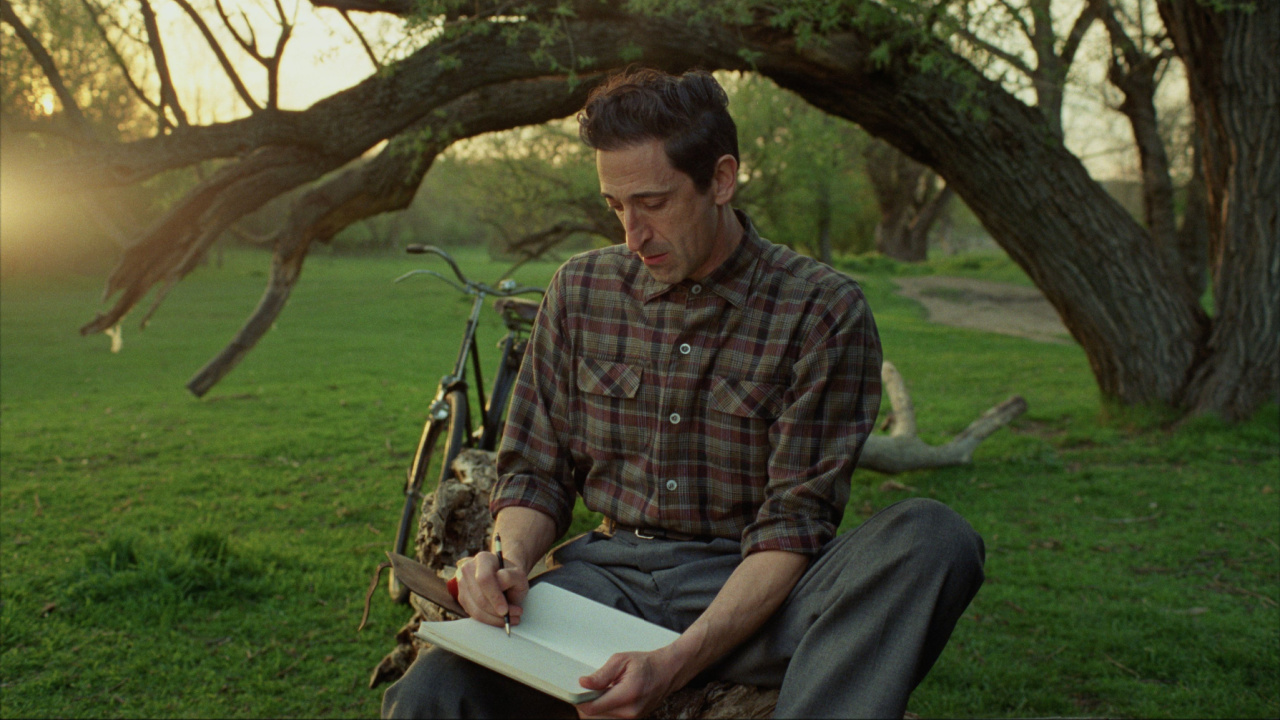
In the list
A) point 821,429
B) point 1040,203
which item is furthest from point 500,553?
point 1040,203

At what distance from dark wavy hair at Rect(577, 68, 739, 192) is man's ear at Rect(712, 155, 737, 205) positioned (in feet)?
0.05

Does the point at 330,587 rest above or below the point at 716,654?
below

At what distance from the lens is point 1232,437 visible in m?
6.71

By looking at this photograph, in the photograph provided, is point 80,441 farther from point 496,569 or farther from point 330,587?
point 496,569

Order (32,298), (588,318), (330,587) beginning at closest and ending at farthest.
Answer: (588,318) < (330,587) < (32,298)

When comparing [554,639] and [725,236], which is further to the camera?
[725,236]

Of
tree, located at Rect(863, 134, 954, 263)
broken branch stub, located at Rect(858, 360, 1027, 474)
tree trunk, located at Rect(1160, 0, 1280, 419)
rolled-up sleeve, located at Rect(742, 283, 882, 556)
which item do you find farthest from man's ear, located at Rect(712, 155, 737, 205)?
tree, located at Rect(863, 134, 954, 263)

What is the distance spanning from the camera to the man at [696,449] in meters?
1.86

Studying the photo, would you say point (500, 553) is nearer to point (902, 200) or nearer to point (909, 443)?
point (909, 443)

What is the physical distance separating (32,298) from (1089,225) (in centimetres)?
1214

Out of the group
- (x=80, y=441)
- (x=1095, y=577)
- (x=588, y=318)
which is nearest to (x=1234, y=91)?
(x=1095, y=577)

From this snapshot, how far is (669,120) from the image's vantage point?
219 cm

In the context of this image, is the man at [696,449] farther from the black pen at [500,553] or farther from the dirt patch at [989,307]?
the dirt patch at [989,307]

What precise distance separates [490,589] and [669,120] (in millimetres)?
1081
